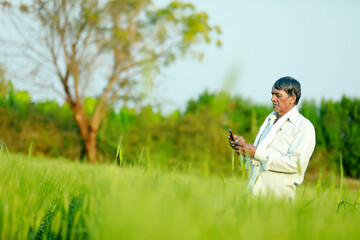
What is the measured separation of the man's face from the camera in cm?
308

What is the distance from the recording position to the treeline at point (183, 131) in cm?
1298

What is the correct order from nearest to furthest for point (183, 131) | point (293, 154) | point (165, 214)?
point (165, 214) → point (293, 154) → point (183, 131)

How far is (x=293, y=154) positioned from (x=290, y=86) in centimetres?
59

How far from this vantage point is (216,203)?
6.13 ft

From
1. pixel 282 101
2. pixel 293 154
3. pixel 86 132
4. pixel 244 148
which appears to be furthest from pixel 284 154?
pixel 86 132

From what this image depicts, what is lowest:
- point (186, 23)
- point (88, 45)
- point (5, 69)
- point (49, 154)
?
point (49, 154)

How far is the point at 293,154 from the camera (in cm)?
285

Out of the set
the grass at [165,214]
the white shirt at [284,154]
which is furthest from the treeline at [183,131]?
the grass at [165,214]

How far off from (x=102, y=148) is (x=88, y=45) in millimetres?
4524

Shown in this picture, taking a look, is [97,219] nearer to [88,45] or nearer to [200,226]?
[200,226]

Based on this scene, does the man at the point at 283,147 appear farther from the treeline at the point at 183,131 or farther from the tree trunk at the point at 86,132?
the tree trunk at the point at 86,132

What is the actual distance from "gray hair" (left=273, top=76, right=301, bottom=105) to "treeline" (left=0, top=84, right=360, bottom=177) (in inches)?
307

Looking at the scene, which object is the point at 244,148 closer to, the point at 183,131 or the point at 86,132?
the point at 183,131

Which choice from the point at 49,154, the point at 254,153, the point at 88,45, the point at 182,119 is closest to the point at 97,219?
the point at 254,153
